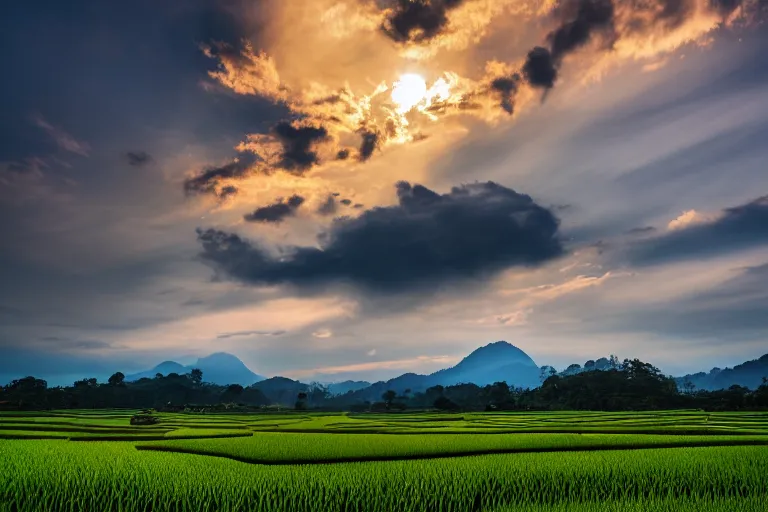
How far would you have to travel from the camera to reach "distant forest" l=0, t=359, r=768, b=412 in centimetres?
6072

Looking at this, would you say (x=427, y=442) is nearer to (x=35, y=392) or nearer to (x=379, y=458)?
(x=379, y=458)

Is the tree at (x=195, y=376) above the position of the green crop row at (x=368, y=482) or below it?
above

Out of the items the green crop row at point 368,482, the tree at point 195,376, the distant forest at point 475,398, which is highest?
the tree at point 195,376

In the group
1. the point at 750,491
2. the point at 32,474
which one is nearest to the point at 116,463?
the point at 32,474

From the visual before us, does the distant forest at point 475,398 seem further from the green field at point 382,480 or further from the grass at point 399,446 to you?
the green field at point 382,480

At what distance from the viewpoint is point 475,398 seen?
9269 cm

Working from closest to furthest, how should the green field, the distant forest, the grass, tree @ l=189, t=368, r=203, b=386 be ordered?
the green field < the grass < the distant forest < tree @ l=189, t=368, r=203, b=386

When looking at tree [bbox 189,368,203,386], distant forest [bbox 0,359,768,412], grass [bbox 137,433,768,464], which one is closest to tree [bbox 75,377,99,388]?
distant forest [bbox 0,359,768,412]

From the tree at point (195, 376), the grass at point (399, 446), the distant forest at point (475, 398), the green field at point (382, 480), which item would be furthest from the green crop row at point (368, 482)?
the tree at point (195, 376)

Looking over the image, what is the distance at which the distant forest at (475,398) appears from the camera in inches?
2391

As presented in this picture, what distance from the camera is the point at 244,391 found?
332 feet

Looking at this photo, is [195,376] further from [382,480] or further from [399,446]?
[382,480]

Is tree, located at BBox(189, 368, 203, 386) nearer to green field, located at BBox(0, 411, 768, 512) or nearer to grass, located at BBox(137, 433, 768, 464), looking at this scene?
grass, located at BBox(137, 433, 768, 464)

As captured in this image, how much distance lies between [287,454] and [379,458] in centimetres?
275
